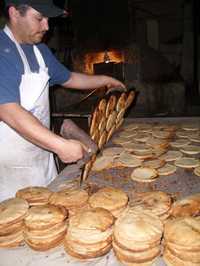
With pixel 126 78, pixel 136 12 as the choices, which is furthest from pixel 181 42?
pixel 126 78

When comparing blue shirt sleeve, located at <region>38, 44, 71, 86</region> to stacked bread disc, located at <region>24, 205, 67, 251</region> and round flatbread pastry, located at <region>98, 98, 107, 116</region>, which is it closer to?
round flatbread pastry, located at <region>98, 98, 107, 116</region>

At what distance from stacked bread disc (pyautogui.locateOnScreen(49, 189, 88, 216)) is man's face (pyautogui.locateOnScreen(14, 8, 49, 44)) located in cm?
142

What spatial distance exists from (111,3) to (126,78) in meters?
2.06

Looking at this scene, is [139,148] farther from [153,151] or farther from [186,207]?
[186,207]

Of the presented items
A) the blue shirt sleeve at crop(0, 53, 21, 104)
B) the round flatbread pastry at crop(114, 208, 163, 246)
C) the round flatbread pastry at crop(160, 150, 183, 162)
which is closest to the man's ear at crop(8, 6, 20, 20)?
the blue shirt sleeve at crop(0, 53, 21, 104)

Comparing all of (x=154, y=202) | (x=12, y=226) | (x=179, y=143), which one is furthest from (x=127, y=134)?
(x=12, y=226)

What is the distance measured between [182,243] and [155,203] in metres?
0.51

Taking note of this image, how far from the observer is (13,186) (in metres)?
3.27

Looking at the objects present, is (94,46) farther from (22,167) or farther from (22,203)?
(22,203)

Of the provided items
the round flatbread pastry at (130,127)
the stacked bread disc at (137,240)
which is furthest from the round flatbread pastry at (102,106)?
the stacked bread disc at (137,240)

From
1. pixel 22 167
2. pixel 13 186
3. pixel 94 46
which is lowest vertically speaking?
pixel 13 186

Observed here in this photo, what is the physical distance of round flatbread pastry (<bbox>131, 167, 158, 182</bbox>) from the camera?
286 centimetres

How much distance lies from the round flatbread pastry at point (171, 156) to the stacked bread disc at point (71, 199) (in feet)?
3.60

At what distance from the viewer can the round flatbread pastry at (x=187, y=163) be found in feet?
10.1
